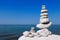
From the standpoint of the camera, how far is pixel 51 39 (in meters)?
22.5

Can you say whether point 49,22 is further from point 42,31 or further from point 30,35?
point 30,35

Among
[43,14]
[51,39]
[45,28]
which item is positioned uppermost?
[43,14]

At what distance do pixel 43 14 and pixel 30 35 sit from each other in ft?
10.7

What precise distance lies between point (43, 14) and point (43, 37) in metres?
3.03

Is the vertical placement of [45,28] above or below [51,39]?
above

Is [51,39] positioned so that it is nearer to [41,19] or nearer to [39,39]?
[39,39]

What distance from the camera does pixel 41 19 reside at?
76.3ft

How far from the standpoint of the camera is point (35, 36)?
23.3m

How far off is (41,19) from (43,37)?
94.7 inches

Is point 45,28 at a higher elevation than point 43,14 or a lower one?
lower

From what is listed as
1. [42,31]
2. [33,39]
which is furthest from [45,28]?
[33,39]

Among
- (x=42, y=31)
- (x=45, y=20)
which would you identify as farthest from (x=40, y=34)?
(x=45, y=20)

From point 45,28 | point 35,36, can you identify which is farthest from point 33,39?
point 45,28

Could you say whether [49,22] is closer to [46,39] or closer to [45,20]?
[45,20]
